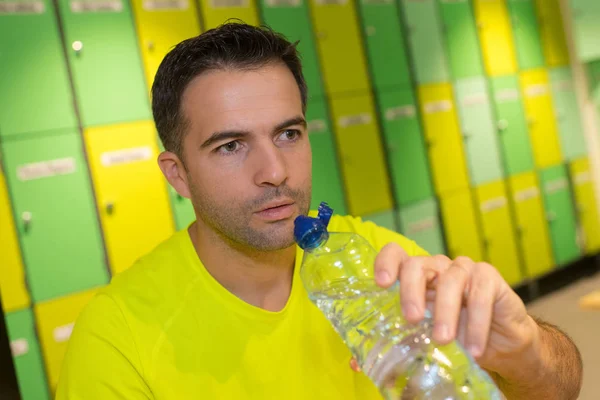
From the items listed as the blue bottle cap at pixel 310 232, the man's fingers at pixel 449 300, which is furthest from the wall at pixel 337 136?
the man's fingers at pixel 449 300

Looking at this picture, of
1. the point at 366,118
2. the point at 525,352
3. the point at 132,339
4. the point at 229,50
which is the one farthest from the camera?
the point at 366,118

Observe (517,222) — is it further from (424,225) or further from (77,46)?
(77,46)

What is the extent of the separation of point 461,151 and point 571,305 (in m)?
1.31

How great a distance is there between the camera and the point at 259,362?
1206mm

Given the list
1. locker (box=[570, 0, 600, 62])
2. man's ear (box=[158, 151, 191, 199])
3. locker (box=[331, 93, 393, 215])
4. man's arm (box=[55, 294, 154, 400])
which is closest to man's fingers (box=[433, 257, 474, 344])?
man's arm (box=[55, 294, 154, 400])

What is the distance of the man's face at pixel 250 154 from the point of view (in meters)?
1.24

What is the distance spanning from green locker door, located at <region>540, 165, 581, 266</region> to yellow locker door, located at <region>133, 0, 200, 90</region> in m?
3.27

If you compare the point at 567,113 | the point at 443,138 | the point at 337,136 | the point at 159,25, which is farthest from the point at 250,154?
the point at 567,113

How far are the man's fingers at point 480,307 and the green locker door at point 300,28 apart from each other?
2839 mm

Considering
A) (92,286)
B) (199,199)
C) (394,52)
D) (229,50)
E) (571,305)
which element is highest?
(394,52)

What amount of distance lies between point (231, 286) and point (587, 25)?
5053 millimetres

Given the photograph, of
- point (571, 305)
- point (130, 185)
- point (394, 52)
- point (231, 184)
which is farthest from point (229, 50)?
point (571, 305)

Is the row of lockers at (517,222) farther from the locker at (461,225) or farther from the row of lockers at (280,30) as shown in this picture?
the row of lockers at (280,30)

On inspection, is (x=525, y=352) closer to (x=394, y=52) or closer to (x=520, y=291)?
(x=394, y=52)
